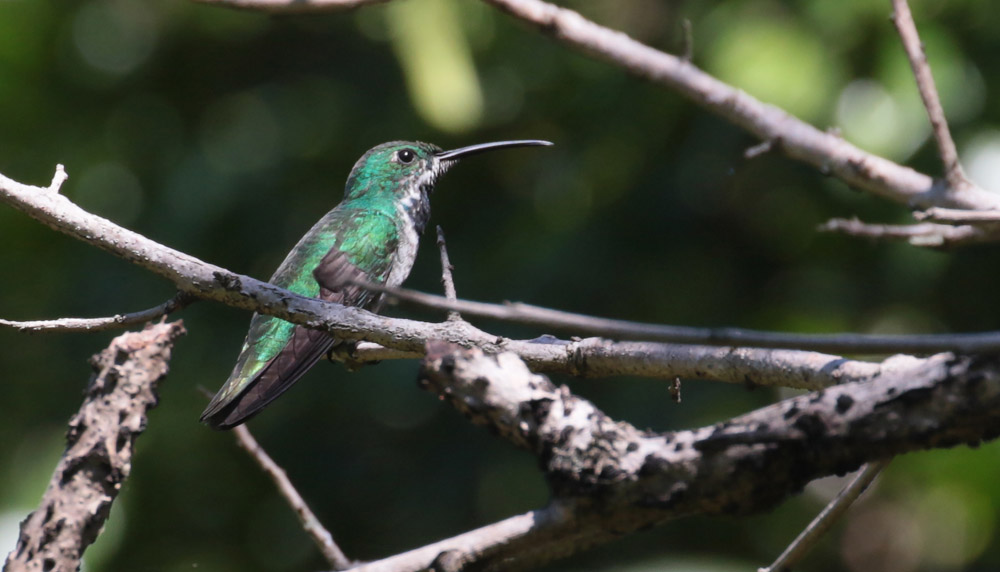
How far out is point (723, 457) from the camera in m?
1.36

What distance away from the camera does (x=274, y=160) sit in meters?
7.28

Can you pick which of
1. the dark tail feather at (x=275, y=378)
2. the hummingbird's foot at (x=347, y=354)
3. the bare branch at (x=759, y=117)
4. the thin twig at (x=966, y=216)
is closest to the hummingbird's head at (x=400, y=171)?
the hummingbird's foot at (x=347, y=354)

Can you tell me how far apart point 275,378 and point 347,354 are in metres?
0.30

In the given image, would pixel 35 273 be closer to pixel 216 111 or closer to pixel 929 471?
pixel 216 111

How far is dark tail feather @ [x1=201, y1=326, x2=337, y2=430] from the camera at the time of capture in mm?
3598

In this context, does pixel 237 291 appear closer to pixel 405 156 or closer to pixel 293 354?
pixel 293 354

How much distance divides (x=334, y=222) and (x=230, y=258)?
2101mm

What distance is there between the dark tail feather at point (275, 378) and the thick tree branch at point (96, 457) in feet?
2.73

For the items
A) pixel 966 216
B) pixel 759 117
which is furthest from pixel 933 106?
pixel 966 216

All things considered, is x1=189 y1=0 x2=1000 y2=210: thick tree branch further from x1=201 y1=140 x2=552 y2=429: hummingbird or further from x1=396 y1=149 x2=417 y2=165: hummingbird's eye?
x1=396 y1=149 x2=417 y2=165: hummingbird's eye

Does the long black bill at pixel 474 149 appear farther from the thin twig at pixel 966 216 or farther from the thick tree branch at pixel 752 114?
the thin twig at pixel 966 216

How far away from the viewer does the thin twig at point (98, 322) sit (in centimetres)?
266

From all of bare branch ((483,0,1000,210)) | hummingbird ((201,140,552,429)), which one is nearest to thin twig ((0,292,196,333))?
hummingbird ((201,140,552,429))

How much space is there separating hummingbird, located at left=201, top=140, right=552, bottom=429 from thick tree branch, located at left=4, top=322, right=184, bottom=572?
29.9 inches
